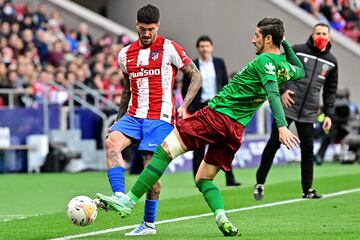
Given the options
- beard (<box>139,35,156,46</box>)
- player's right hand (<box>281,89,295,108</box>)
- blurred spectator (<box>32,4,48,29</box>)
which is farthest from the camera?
blurred spectator (<box>32,4,48,29</box>)

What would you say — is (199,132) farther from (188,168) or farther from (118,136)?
(188,168)

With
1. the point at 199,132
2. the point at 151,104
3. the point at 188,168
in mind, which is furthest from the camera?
the point at 188,168

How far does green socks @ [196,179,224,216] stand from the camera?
1017 cm

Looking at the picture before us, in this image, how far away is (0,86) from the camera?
24.4m

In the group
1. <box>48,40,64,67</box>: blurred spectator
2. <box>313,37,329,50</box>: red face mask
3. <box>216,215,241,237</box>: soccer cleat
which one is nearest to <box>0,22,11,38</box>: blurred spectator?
<box>48,40,64,67</box>: blurred spectator

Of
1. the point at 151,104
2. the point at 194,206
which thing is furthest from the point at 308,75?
the point at 151,104

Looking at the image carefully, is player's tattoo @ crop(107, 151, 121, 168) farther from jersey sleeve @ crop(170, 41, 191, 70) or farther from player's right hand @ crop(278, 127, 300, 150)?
player's right hand @ crop(278, 127, 300, 150)

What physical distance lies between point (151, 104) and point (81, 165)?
14.0 metres

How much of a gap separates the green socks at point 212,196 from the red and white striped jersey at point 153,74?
0.97 metres

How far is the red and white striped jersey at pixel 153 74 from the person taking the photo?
433 inches

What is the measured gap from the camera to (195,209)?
44.8 ft

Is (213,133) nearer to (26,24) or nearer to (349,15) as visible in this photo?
(26,24)

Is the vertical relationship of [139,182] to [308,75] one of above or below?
below

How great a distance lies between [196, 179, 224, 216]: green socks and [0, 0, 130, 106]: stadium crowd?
48.3 feet
